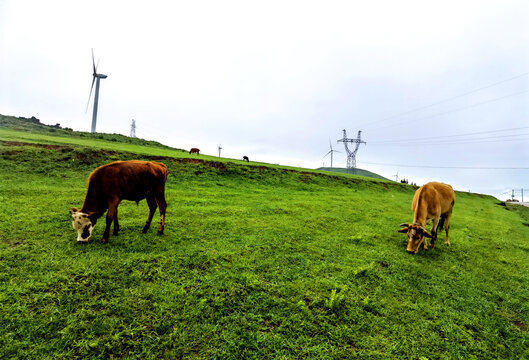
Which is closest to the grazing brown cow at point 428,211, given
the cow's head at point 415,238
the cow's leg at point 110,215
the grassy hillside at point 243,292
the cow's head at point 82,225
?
the cow's head at point 415,238

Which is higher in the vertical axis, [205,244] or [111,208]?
[111,208]

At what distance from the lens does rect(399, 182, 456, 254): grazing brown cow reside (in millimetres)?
7781

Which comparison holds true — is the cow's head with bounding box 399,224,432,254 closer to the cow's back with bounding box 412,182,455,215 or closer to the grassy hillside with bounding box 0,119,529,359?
the grassy hillside with bounding box 0,119,529,359

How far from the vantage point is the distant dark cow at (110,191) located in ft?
19.3

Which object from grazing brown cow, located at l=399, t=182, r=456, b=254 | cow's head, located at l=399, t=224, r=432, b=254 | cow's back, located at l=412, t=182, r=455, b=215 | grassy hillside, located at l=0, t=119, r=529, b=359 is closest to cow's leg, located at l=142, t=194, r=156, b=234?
grassy hillside, located at l=0, t=119, r=529, b=359

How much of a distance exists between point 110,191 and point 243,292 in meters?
4.56

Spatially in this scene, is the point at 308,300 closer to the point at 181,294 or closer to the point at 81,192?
the point at 181,294

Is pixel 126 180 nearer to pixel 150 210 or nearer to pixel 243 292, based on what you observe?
pixel 150 210

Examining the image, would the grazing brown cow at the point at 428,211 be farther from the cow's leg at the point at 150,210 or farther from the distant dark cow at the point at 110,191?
the cow's leg at the point at 150,210

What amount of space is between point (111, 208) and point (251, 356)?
5217 mm

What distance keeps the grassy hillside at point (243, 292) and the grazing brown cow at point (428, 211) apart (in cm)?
56

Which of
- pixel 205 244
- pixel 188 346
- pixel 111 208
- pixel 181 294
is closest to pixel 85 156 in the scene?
pixel 111 208

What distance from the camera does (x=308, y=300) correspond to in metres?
4.48

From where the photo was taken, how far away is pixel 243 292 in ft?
14.7
